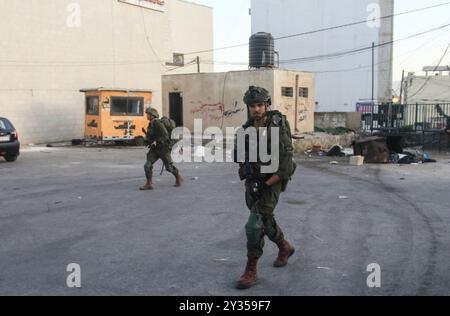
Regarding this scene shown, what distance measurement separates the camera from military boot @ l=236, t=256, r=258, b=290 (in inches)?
173

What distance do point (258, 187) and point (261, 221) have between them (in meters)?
0.31

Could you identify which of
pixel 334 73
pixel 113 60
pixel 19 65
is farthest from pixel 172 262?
pixel 334 73

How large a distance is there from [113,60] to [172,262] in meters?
23.1

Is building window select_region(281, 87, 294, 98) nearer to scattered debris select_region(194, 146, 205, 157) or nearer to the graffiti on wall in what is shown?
the graffiti on wall

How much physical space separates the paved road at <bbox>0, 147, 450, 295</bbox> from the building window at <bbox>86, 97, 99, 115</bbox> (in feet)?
31.7

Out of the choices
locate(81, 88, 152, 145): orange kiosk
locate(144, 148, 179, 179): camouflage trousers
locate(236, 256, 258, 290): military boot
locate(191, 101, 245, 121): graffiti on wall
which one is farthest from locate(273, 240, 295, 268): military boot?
locate(191, 101, 245, 121): graffiti on wall

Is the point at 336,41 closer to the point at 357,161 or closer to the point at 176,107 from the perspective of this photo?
the point at 176,107

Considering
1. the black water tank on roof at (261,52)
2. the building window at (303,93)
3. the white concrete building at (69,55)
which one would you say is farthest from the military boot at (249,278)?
the black water tank on roof at (261,52)

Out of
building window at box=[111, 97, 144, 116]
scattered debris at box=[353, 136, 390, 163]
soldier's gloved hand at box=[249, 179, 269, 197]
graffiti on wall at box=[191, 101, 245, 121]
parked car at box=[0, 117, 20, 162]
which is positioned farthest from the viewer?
graffiti on wall at box=[191, 101, 245, 121]

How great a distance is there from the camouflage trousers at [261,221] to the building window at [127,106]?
690 inches

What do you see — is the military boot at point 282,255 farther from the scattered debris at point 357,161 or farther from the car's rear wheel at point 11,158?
the car's rear wheel at point 11,158

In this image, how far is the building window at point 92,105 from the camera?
21.6 meters

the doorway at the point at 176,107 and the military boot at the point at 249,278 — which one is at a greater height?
the doorway at the point at 176,107

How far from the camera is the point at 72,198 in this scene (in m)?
9.21
